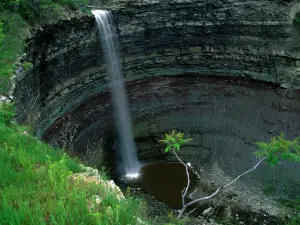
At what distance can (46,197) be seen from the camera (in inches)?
122

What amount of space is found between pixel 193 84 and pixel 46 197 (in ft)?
50.1

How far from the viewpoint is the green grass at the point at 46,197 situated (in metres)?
2.63

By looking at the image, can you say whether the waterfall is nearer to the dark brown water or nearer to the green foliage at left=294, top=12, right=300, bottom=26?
the dark brown water

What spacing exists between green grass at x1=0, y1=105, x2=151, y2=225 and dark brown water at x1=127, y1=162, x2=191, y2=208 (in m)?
10.3

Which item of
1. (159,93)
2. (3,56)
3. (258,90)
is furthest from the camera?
(159,93)

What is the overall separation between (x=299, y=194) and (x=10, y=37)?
1400 centimetres

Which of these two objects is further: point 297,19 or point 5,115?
point 297,19

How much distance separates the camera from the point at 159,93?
17438mm

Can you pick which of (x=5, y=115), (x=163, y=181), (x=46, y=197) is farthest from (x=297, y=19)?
(x=46, y=197)

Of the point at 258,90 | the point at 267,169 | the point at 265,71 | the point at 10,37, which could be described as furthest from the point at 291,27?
the point at 10,37

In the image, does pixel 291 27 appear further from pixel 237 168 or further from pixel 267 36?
pixel 237 168

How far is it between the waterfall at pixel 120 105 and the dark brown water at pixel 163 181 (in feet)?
2.37

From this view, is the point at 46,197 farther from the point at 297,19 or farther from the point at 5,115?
the point at 297,19

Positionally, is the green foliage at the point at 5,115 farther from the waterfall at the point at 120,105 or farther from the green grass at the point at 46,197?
the waterfall at the point at 120,105
